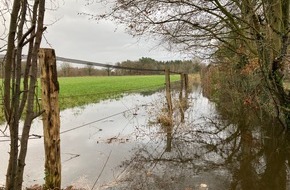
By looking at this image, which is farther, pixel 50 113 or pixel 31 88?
pixel 50 113

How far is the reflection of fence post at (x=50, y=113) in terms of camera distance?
3.62 m

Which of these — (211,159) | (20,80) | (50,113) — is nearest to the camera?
(20,80)

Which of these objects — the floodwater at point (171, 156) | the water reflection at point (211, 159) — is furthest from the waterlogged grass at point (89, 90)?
the water reflection at point (211, 159)

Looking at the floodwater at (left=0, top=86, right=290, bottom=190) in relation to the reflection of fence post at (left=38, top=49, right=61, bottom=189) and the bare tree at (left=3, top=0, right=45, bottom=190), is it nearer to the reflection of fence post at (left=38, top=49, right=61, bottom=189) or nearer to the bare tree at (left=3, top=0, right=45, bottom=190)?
the reflection of fence post at (left=38, top=49, right=61, bottom=189)

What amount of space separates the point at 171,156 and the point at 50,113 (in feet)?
10.2

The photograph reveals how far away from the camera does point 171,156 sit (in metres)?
5.95

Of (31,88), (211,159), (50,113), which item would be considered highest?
(31,88)

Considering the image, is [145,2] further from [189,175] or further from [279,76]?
[189,175]

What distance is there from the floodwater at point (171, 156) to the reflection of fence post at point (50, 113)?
2.45ft

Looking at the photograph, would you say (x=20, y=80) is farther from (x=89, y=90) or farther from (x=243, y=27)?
(x=89, y=90)

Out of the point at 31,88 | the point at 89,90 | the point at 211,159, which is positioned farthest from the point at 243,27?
the point at 89,90

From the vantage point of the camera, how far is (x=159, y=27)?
8.87m

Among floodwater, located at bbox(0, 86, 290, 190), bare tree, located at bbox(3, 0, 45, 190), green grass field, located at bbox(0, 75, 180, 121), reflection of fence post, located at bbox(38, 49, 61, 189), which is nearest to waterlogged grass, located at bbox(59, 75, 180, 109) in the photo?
green grass field, located at bbox(0, 75, 180, 121)

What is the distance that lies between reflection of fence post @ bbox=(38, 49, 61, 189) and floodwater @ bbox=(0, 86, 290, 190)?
75 centimetres
